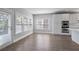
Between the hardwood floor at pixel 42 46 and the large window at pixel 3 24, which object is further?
the large window at pixel 3 24

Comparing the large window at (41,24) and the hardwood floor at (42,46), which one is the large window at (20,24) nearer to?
the hardwood floor at (42,46)

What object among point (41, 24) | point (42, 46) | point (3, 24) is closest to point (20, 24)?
point (3, 24)

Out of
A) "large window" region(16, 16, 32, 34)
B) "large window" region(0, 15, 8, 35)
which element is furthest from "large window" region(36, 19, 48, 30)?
"large window" region(0, 15, 8, 35)

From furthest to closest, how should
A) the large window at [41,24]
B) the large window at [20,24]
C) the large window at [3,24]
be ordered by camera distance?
the large window at [41,24] → the large window at [20,24] → the large window at [3,24]

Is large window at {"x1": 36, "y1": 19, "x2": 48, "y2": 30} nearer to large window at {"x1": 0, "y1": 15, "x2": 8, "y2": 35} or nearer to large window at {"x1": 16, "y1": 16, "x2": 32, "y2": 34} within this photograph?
large window at {"x1": 16, "y1": 16, "x2": 32, "y2": 34}

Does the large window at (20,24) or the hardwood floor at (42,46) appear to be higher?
the large window at (20,24)

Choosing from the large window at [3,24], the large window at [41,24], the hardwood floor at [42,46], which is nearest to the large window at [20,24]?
the hardwood floor at [42,46]

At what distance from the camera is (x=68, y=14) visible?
26.4 feet

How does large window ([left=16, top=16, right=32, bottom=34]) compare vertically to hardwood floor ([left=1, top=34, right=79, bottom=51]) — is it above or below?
above

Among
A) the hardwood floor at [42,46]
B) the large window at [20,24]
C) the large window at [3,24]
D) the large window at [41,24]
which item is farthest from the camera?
the large window at [41,24]
